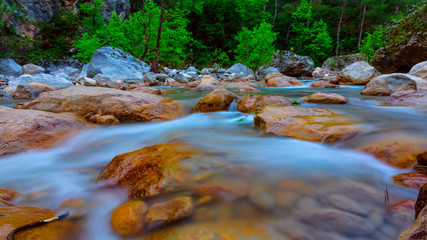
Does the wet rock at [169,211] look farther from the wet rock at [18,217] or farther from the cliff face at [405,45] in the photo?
the cliff face at [405,45]

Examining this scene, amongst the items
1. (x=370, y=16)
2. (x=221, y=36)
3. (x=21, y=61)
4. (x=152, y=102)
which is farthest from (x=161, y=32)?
(x=370, y=16)

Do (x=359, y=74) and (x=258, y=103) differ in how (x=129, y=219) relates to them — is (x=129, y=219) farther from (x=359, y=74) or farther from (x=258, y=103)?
(x=359, y=74)

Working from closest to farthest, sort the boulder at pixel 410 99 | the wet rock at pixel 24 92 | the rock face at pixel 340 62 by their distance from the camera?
the boulder at pixel 410 99
the wet rock at pixel 24 92
the rock face at pixel 340 62

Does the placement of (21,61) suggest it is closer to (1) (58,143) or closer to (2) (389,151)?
(1) (58,143)

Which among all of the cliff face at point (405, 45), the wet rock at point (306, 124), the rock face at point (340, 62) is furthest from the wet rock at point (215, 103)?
the rock face at point (340, 62)

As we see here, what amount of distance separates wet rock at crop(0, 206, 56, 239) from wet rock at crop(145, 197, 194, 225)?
2.15 ft

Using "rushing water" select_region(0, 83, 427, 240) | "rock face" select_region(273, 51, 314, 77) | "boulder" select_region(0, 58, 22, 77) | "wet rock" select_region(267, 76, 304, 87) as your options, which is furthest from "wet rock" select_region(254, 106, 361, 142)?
"boulder" select_region(0, 58, 22, 77)

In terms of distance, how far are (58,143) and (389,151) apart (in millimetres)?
3941

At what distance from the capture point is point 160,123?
13.6ft

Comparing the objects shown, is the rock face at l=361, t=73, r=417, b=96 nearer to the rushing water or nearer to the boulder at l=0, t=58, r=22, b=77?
the rushing water

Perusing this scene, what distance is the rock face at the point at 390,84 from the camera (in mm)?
5797

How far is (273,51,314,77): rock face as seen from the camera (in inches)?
692

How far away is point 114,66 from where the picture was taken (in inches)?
482

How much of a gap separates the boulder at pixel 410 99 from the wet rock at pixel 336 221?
4.41 m
